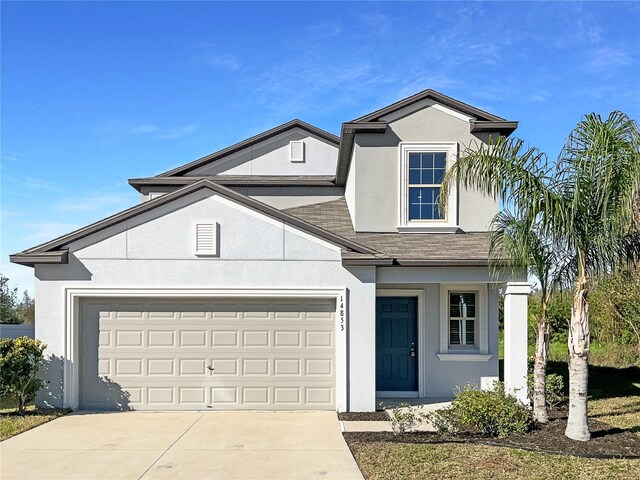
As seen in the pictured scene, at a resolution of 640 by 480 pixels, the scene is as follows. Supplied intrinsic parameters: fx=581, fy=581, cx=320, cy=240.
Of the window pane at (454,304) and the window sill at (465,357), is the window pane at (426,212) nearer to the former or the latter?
the window pane at (454,304)

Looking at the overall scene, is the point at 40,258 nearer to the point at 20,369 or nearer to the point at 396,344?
the point at 20,369

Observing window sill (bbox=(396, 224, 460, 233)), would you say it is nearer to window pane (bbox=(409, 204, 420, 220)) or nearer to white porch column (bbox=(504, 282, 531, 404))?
window pane (bbox=(409, 204, 420, 220))

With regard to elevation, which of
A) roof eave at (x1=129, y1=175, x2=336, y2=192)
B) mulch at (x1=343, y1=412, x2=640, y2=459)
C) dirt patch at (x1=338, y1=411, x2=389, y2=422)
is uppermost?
roof eave at (x1=129, y1=175, x2=336, y2=192)

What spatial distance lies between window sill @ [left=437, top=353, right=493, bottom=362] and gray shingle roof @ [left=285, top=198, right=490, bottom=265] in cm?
256

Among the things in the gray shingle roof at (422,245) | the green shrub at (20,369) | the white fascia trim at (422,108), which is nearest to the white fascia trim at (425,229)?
the gray shingle roof at (422,245)

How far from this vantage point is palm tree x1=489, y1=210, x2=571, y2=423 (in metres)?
9.49

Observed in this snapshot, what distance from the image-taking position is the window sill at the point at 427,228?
1306 cm

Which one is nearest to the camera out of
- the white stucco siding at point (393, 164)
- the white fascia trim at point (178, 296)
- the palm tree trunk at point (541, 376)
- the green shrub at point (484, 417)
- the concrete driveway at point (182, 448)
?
the concrete driveway at point (182, 448)

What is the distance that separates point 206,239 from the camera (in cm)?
1148

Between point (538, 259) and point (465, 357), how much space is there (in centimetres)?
406

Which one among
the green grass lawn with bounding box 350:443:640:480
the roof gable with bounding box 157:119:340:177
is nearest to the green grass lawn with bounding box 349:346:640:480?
the green grass lawn with bounding box 350:443:640:480

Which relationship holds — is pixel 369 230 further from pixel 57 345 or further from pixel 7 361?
pixel 7 361

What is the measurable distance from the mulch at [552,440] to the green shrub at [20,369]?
6056 mm

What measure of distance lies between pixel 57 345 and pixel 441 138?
9231 mm
